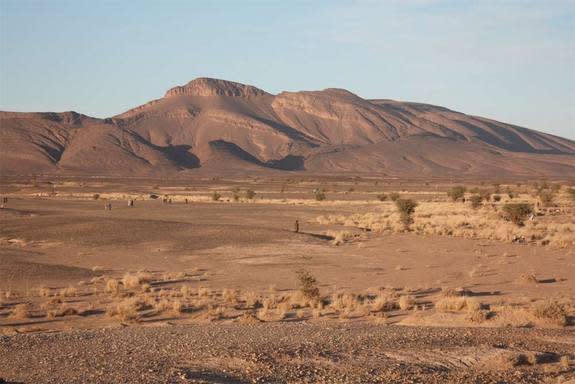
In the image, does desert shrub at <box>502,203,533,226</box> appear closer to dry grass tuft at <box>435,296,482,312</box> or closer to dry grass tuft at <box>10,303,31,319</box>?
dry grass tuft at <box>435,296,482,312</box>

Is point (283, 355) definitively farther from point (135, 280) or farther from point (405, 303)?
point (135, 280)

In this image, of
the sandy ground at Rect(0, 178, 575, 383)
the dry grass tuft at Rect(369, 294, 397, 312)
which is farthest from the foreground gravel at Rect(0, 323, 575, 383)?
the dry grass tuft at Rect(369, 294, 397, 312)

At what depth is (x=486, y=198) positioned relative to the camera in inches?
3248

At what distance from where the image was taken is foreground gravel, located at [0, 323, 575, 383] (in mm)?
12125

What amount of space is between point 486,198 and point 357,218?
2930cm

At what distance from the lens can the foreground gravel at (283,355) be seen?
1212 centimetres

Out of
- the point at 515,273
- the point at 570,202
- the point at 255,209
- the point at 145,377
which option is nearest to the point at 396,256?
the point at 515,273

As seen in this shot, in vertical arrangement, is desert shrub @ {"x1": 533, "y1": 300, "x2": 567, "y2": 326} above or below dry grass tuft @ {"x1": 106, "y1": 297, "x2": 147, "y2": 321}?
above

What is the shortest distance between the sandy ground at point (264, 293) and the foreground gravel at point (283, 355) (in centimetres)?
4

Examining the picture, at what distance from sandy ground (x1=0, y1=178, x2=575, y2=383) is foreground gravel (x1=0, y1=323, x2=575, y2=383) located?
0.12 ft

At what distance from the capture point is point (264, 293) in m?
25.4

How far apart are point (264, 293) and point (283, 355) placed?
11888 mm

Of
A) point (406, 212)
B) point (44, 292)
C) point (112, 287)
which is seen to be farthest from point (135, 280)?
point (406, 212)

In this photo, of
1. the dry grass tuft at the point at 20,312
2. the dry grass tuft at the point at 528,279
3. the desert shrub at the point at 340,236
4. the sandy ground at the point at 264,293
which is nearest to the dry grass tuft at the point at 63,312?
the sandy ground at the point at 264,293
